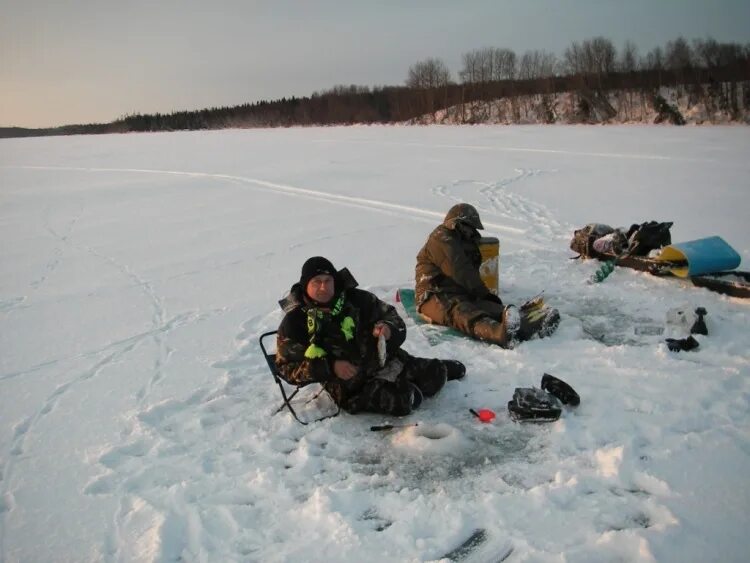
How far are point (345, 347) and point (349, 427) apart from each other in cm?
50

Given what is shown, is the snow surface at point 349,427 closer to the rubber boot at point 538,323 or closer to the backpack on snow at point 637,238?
the rubber boot at point 538,323

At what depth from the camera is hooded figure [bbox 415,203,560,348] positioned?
181 inches

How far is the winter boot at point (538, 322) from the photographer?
14.9 feet

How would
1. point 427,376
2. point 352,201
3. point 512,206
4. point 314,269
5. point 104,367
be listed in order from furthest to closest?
point 352,201
point 512,206
point 104,367
point 427,376
point 314,269

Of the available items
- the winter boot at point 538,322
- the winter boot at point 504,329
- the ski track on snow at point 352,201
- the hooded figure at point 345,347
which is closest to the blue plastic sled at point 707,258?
the winter boot at point 538,322

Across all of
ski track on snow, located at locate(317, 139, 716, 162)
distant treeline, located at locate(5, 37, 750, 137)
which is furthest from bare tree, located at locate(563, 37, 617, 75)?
ski track on snow, located at locate(317, 139, 716, 162)

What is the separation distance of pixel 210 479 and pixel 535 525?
1728 mm

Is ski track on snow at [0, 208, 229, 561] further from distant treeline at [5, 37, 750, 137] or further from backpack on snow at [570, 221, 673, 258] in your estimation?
distant treeline at [5, 37, 750, 137]

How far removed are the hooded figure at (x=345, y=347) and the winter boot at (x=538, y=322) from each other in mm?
1146

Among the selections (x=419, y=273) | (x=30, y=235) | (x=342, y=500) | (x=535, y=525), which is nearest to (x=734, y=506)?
(x=535, y=525)

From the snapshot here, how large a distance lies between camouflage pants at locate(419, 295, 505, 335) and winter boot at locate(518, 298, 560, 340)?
0.30 meters

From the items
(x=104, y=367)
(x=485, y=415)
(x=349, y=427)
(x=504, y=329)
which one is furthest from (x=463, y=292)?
(x=104, y=367)

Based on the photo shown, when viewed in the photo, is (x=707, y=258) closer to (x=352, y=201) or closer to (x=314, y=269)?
(x=314, y=269)

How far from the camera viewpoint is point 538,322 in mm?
4586
